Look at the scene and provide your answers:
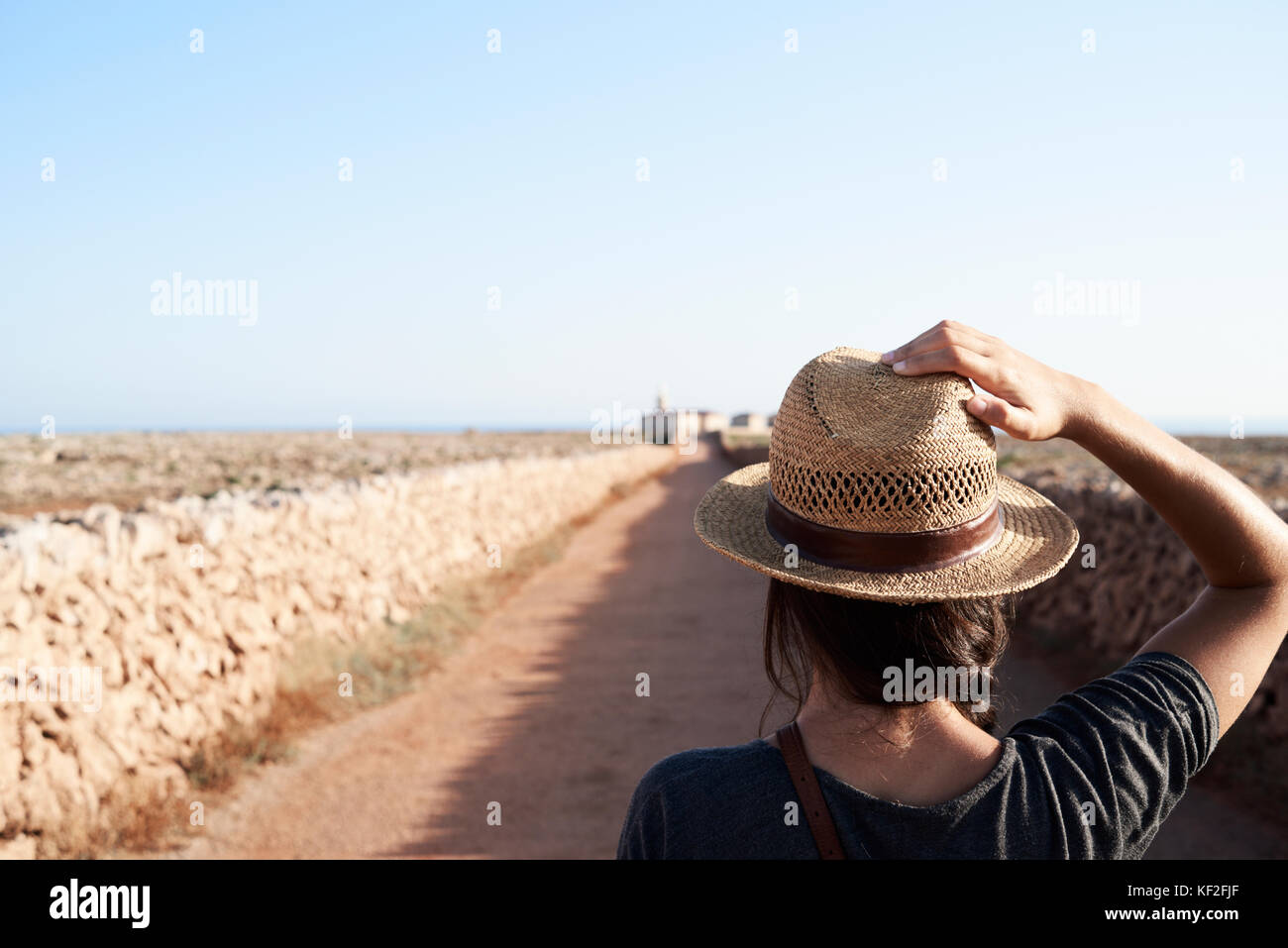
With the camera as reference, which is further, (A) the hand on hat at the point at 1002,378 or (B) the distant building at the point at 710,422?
(B) the distant building at the point at 710,422

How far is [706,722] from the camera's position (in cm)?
666

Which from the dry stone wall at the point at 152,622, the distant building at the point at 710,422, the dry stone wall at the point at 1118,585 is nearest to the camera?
the dry stone wall at the point at 152,622

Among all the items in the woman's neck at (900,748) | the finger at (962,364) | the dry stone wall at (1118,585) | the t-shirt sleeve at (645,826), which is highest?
the finger at (962,364)

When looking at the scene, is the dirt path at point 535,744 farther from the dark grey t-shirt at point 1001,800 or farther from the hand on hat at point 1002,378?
the hand on hat at point 1002,378

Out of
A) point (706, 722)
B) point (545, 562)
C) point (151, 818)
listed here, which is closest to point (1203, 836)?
point (706, 722)

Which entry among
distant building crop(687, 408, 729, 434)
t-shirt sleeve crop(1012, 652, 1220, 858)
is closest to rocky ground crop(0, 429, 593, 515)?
t-shirt sleeve crop(1012, 652, 1220, 858)

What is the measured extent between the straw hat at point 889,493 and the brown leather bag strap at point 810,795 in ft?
0.76

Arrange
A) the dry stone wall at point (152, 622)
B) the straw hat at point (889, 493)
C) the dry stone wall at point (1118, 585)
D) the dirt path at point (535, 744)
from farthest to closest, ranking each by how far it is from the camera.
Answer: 1. the dry stone wall at point (1118, 585)
2. the dirt path at point (535, 744)
3. the dry stone wall at point (152, 622)
4. the straw hat at point (889, 493)

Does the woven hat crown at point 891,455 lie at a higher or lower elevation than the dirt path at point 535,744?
higher

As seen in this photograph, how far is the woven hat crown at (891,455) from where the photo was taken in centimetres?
124

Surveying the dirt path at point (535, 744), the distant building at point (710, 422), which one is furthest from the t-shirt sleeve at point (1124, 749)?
the distant building at point (710, 422)

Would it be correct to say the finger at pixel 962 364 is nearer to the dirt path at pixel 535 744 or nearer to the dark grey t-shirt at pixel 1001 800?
the dark grey t-shirt at pixel 1001 800

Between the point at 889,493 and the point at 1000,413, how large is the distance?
197mm

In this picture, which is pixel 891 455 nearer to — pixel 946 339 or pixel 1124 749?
pixel 946 339
